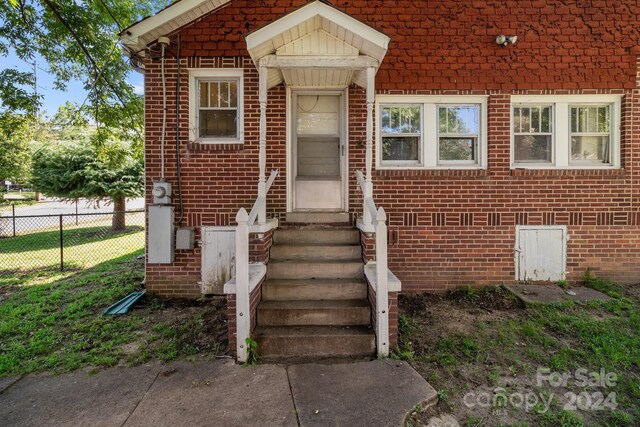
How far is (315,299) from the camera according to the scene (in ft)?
13.8

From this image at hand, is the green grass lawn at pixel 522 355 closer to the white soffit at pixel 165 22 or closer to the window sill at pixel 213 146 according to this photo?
the window sill at pixel 213 146

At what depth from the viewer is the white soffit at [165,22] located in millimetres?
5137

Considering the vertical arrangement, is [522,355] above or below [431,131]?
below

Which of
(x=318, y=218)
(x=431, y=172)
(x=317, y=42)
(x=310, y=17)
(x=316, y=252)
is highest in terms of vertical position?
(x=310, y=17)

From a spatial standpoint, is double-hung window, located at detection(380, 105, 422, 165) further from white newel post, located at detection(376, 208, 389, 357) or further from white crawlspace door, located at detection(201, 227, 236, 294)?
white crawlspace door, located at detection(201, 227, 236, 294)

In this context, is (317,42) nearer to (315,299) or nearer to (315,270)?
(315,270)

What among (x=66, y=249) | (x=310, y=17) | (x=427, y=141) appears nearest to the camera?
(x=310, y=17)

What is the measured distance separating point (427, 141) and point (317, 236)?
2.56 metres

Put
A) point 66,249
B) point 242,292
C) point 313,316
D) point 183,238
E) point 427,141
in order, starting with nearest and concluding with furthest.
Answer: point 242,292 < point 313,316 < point 183,238 < point 427,141 < point 66,249

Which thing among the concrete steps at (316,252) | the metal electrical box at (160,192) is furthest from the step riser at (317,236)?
the metal electrical box at (160,192)

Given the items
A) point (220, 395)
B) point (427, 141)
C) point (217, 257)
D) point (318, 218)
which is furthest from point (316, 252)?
point (427, 141)

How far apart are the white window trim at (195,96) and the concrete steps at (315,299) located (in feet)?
6.16

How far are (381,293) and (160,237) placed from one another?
11.9 feet

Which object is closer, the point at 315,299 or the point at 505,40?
the point at 315,299
